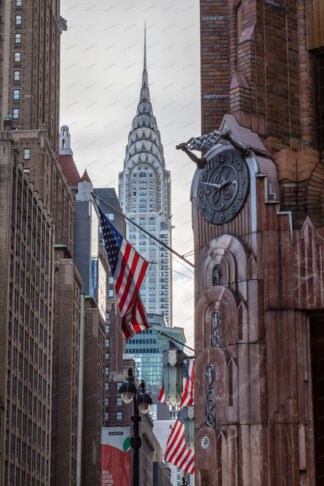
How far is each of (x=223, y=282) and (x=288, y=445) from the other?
4068 millimetres

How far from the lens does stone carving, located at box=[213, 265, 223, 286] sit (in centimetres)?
2270

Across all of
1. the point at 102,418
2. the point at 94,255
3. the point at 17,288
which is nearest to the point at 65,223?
the point at 94,255

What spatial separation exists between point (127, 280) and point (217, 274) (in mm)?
3412

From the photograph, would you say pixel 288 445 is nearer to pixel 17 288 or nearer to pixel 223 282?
pixel 223 282

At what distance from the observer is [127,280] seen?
83.4ft

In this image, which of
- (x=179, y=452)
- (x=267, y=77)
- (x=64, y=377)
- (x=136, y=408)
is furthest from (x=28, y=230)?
(x=267, y=77)

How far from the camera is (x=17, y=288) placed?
9056 centimetres

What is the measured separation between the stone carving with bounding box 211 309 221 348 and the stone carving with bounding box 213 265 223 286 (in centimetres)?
72

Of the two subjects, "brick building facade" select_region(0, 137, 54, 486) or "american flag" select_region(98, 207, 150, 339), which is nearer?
"american flag" select_region(98, 207, 150, 339)

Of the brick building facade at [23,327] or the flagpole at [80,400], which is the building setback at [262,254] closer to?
the brick building facade at [23,327]

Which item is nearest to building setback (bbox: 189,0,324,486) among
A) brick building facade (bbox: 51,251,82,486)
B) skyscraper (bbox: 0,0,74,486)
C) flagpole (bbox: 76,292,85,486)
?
skyscraper (bbox: 0,0,74,486)

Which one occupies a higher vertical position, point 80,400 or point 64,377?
point 64,377

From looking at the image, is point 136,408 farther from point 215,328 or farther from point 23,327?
point 23,327

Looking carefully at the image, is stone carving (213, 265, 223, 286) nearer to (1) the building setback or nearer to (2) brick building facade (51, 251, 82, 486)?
(1) the building setback
